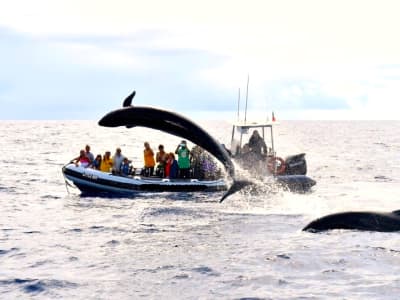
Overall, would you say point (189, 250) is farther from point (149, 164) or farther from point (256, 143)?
point (149, 164)

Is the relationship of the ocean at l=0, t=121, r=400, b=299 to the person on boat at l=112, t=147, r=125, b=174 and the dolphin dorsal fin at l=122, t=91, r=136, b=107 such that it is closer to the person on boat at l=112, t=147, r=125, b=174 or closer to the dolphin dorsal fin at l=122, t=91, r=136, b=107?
the person on boat at l=112, t=147, r=125, b=174

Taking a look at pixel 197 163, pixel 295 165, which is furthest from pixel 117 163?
pixel 295 165

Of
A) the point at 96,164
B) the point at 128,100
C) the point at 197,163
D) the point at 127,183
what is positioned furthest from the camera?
the point at 96,164

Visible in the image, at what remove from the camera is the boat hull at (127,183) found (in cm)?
2930

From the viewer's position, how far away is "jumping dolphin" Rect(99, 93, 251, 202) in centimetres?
1991

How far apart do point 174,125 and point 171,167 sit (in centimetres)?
978

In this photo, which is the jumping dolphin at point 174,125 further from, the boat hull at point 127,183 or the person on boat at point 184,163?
the person on boat at point 184,163

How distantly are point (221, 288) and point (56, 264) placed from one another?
441 centimetres

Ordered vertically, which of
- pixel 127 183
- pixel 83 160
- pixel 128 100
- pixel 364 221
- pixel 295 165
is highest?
pixel 128 100

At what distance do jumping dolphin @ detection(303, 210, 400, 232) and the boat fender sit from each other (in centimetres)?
1129

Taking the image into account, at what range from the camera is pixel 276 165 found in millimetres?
31078

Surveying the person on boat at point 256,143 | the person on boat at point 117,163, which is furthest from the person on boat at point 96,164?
the person on boat at point 256,143

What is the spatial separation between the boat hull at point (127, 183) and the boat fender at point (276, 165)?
220 centimetres

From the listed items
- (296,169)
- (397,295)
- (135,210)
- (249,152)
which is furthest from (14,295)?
(296,169)
